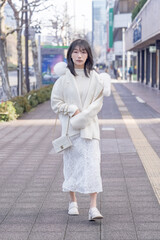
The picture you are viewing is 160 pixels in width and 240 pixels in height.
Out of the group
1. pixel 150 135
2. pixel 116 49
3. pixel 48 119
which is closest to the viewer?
pixel 150 135

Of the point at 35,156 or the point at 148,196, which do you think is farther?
the point at 35,156

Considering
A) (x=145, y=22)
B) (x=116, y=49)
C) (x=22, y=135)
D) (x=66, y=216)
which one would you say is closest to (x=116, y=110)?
(x=22, y=135)

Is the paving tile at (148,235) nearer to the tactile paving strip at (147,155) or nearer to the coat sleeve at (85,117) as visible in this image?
the coat sleeve at (85,117)

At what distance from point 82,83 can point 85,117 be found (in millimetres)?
345

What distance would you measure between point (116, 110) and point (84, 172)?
14872mm

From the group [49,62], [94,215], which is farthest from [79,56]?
[49,62]

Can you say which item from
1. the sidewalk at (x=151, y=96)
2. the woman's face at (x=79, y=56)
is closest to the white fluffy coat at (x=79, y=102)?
the woman's face at (x=79, y=56)

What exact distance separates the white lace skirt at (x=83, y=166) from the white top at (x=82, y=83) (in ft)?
1.28

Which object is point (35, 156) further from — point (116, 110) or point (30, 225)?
point (116, 110)

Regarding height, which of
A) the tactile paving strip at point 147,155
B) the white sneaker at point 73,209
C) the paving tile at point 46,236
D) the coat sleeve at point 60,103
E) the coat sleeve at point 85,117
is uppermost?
the coat sleeve at point 60,103

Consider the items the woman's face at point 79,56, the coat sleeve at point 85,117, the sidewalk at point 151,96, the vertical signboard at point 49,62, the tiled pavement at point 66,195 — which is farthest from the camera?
the vertical signboard at point 49,62

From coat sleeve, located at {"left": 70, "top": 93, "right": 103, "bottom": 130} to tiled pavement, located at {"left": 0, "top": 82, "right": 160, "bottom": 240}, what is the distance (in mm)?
902

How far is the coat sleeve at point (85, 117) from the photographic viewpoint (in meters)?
4.89

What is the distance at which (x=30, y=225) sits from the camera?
194 inches
